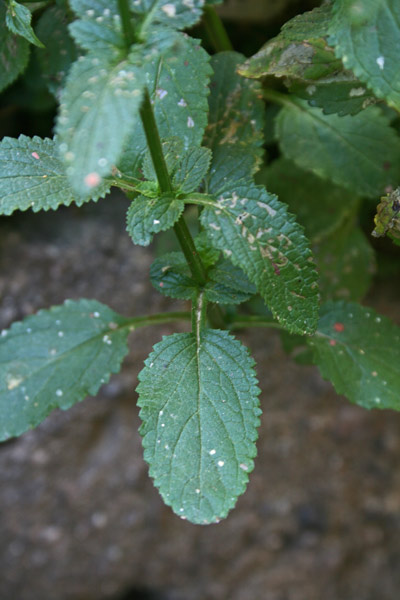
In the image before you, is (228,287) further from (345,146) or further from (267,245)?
(345,146)

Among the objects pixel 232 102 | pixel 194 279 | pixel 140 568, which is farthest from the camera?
pixel 140 568

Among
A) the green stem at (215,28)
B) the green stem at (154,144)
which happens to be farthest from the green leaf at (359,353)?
the green stem at (215,28)

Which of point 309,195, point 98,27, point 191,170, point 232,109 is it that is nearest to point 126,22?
point 98,27

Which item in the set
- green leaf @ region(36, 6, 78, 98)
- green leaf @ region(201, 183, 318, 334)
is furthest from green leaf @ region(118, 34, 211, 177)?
green leaf @ region(36, 6, 78, 98)

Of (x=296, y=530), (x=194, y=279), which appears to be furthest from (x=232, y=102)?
(x=296, y=530)

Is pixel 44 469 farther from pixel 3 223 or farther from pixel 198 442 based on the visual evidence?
pixel 198 442

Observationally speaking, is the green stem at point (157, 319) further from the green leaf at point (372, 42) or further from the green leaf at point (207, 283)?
the green leaf at point (372, 42)
